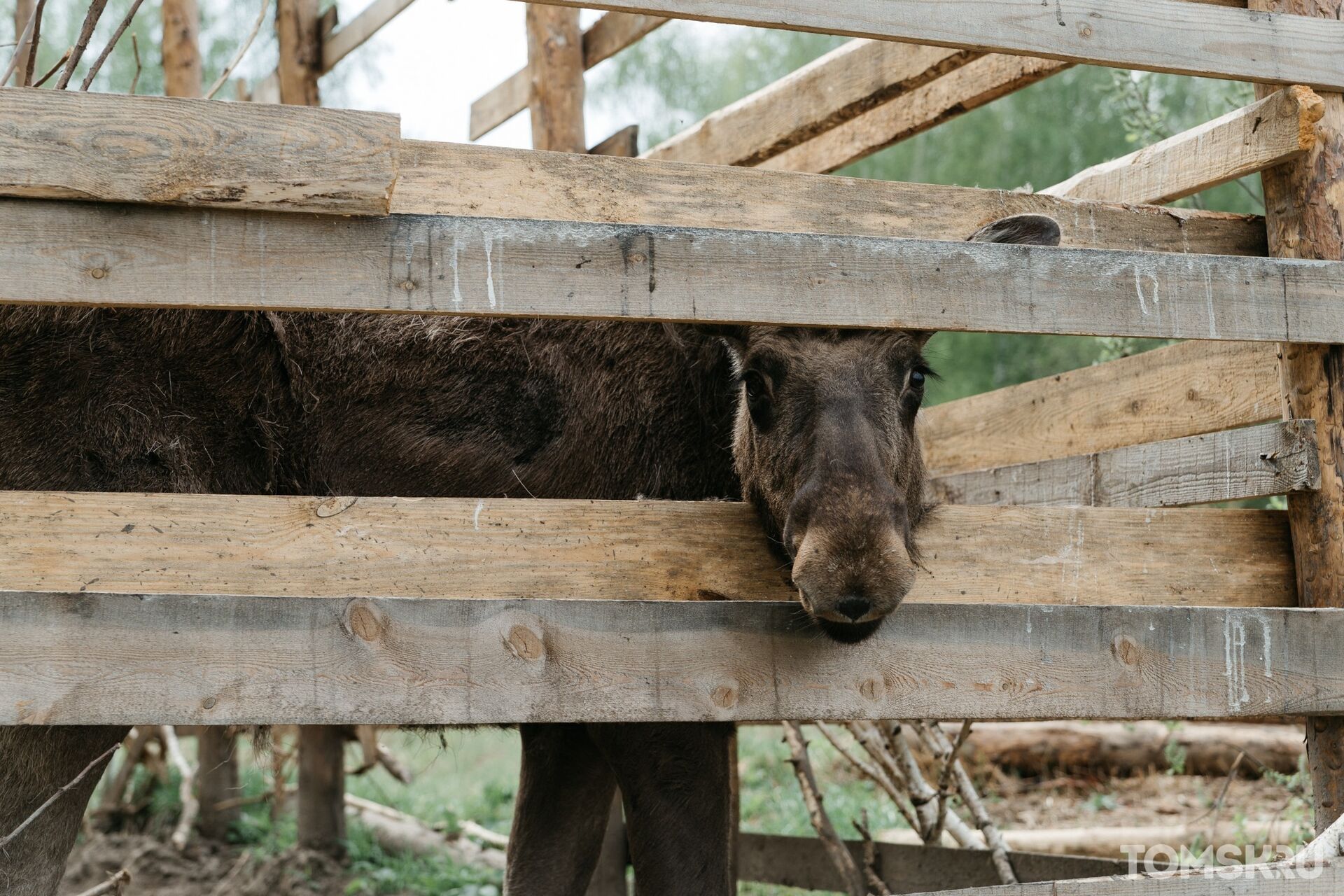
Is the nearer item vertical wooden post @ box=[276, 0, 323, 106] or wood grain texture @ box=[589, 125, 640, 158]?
wood grain texture @ box=[589, 125, 640, 158]

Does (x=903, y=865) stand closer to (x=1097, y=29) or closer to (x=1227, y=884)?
(x=1227, y=884)

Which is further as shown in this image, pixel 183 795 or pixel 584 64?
pixel 183 795

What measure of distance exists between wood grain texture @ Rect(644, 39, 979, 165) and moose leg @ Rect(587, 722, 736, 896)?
246 centimetres

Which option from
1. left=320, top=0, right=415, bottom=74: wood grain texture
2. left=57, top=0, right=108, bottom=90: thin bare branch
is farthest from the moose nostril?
left=320, top=0, right=415, bottom=74: wood grain texture

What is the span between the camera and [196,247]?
8.48ft

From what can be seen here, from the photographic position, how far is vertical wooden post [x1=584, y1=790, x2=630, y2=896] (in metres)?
5.79

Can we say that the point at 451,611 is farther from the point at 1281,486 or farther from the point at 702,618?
the point at 1281,486

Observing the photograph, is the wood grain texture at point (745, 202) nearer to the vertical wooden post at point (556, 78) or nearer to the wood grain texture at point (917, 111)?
the wood grain texture at point (917, 111)

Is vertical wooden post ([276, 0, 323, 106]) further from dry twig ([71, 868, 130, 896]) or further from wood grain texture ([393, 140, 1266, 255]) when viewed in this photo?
dry twig ([71, 868, 130, 896])

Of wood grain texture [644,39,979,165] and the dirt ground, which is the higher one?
wood grain texture [644,39,979,165]

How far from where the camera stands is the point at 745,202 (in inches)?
141

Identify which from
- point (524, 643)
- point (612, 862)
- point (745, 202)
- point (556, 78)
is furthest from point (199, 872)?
point (745, 202)

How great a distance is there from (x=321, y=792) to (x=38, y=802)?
3.88m

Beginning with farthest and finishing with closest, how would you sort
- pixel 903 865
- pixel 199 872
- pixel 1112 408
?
pixel 199 872 < pixel 903 865 < pixel 1112 408
